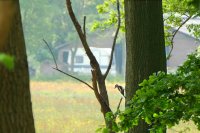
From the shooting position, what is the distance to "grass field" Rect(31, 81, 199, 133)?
55.3 ft

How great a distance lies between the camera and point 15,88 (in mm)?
1876

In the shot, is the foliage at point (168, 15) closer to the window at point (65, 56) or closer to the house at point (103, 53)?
the house at point (103, 53)

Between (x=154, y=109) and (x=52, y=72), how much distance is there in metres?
40.1

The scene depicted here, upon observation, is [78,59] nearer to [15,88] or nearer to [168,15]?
[168,15]

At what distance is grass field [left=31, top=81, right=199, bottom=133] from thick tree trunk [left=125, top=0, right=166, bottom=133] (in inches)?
334

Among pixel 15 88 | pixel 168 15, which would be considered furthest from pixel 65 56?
pixel 15 88

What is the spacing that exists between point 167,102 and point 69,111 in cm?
1862

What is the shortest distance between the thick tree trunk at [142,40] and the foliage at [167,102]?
113 centimetres

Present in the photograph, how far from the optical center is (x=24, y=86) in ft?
6.28

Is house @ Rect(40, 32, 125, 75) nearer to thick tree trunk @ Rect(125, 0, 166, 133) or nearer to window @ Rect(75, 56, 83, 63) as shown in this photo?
window @ Rect(75, 56, 83, 63)

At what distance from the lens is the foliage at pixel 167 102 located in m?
3.03

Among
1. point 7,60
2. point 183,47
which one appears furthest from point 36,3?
point 7,60

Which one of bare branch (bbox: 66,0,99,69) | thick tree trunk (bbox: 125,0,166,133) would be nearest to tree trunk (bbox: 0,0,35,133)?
bare branch (bbox: 66,0,99,69)

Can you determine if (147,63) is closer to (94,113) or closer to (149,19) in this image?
(149,19)
